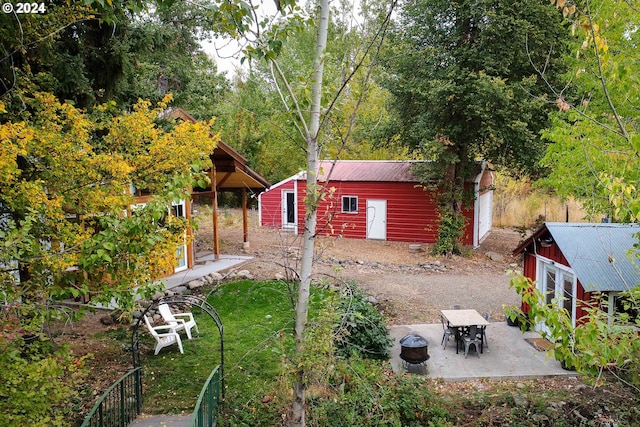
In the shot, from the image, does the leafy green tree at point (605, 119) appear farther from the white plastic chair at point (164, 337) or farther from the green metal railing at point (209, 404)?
the white plastic chair at point (164, 337)

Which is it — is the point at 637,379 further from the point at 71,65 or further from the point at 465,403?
the point at 71,65

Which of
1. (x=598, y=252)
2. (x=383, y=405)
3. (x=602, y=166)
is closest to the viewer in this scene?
(x=383, y=405)

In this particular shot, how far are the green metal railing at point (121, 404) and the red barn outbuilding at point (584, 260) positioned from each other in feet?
20.5

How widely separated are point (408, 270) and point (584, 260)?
764 cm

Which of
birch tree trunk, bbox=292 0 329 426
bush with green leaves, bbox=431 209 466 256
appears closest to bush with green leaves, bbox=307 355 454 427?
birch tree trunk, bbox=292 0 329 426

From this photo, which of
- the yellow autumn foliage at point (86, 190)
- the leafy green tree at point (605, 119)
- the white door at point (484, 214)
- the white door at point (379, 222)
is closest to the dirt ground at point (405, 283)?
the white door at point (484, 214)

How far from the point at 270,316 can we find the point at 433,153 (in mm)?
9499

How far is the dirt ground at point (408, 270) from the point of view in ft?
37.2

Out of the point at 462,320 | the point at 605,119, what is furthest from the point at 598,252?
the point at 605,119

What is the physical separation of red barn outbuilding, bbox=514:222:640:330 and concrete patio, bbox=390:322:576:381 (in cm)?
91

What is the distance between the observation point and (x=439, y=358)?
323 inches

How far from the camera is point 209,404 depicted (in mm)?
5164
